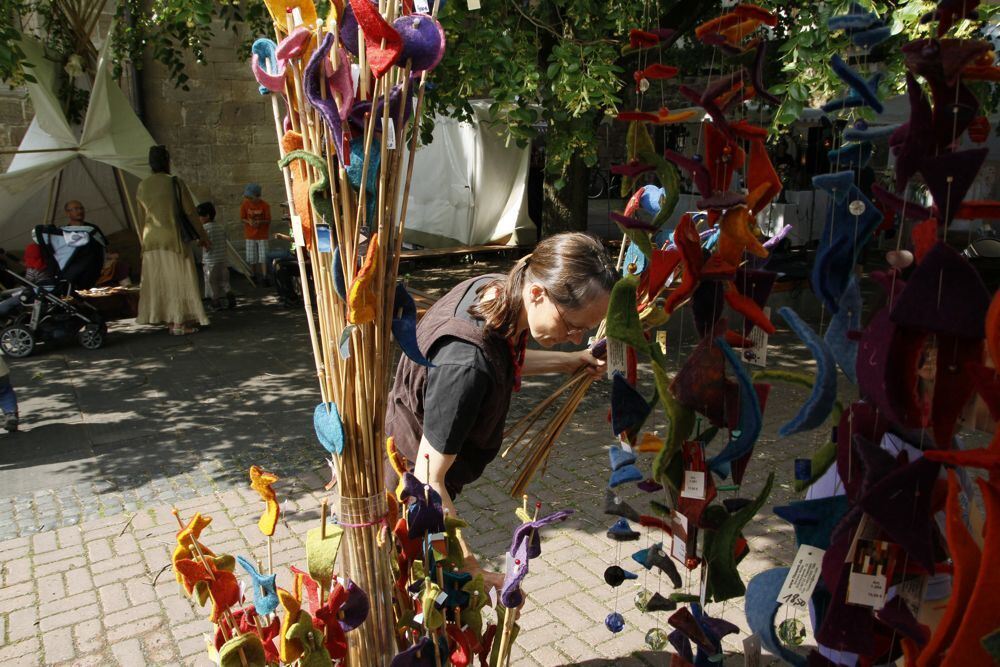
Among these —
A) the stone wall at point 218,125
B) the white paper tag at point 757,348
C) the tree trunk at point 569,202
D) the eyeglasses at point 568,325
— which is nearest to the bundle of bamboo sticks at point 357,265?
the eyeglasses at point 568,325

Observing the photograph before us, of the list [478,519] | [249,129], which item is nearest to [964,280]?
[478,519]

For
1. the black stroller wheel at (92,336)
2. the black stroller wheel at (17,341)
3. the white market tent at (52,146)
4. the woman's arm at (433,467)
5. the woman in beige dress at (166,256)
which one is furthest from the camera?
the white market tent at (52,146)

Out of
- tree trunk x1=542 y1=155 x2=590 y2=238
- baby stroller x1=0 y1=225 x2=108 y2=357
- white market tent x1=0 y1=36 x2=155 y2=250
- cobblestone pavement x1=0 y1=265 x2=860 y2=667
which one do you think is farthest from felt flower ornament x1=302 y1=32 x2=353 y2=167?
white market tent x1=0 y1=36 x2=155 y2=250

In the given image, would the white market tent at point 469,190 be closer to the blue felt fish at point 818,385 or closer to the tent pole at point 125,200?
the tent pole at point 125,200

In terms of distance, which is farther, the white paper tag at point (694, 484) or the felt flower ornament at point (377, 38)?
the white paper tag at point (694, 484)

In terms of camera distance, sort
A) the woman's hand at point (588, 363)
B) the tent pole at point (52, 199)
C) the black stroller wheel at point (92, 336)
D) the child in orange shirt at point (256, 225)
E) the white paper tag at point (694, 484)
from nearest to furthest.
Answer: the white paper tag at point (694, 484), the woman's hand at point (588, 363), the black stroller wheel at point (92, 336), the tent pole at point (52, 199), the child in orange shirt at point (256, 225)

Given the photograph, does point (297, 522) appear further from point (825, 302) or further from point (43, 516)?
point (825, 302)

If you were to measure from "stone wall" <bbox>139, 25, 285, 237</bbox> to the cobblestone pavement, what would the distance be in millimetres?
3849

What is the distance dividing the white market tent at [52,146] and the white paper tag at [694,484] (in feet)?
25.7

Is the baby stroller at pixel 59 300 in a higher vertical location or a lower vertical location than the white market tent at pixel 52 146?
lower

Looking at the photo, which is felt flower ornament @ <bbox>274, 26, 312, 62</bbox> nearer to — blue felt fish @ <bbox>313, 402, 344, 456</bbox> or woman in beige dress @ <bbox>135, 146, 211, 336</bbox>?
blue felt fish @ <bbox>313, 402, 344, 456</bbox>

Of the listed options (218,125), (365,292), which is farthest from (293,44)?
(218,125)

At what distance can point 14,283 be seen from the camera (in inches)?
295

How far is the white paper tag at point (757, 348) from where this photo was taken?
1544mm
